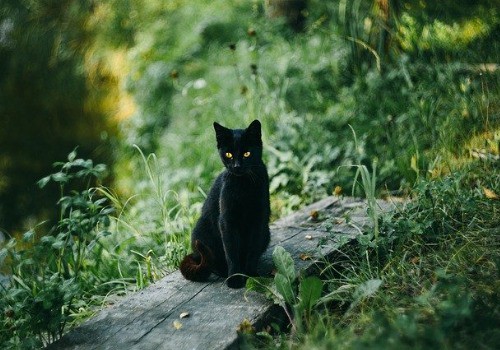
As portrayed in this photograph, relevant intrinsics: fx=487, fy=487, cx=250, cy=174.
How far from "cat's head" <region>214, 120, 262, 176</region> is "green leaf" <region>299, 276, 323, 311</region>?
70 centimetres

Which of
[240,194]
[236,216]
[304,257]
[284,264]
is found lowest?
[304,257]

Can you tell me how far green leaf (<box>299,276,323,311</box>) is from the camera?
2131mm

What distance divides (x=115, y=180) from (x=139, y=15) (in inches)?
118

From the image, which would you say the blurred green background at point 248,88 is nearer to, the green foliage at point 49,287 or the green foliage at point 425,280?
the green foliage at point 425,280

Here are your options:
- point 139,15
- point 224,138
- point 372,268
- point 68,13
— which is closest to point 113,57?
point 139,15

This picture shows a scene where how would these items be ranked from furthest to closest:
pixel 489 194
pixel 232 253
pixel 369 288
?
pixel 489 194 → pixel 232 253 → pixel 369 288

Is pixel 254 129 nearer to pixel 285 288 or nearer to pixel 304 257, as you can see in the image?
pixel 304 257

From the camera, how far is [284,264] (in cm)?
233

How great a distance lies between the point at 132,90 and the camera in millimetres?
7203

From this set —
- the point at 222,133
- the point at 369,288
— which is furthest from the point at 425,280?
the point at 222,133

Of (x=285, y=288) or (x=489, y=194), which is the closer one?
(x=285, y=288)

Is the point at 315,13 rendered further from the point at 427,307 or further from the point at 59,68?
the point at 427,307

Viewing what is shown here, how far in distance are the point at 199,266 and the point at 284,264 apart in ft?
1.83

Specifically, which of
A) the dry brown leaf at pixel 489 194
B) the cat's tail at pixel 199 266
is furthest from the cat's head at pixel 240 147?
the dry brown leaf at pixel 489 194
